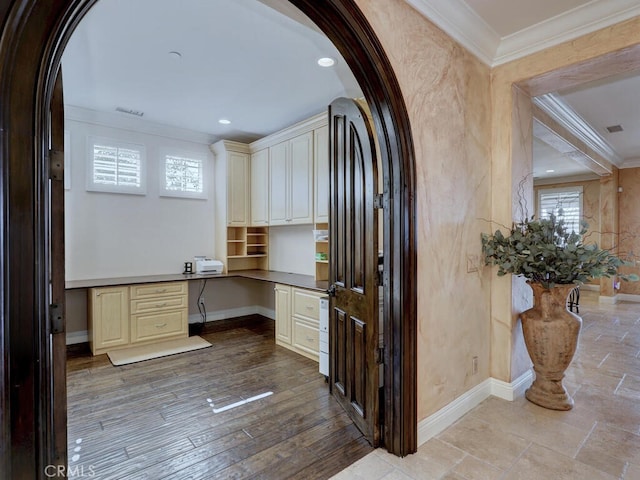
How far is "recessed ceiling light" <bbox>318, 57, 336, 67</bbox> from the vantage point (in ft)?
9.73

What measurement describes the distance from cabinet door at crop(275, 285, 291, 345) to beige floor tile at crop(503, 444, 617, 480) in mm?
2579

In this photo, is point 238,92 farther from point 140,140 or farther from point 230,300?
point 230,300

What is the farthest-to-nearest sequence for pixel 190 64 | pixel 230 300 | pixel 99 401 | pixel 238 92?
pixel 230 300 → pixel 238 92 → pixel 190 64 → pixel 99 401

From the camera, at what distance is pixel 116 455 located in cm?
206

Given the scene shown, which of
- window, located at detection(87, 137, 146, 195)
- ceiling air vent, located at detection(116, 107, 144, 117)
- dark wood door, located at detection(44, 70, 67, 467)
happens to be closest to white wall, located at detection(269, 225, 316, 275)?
window, located at detection(87, 137, 146, 195)

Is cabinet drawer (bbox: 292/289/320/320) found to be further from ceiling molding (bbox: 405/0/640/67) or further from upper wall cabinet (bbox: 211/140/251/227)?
ceiling molding (bbox: 405/0/640/67)

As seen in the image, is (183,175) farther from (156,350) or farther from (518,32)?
(518,32)

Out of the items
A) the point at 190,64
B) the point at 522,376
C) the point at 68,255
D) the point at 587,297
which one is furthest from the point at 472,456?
the point at 587,297

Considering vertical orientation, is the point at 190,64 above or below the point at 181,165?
above

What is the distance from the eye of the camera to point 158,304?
4.25m

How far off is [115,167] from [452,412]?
4698 mm

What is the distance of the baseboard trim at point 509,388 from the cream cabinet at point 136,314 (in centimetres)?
364

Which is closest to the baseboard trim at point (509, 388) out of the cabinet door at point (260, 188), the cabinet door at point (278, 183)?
the cabinet door at point (278, 183)

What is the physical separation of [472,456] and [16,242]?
7.89 ft
